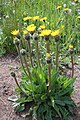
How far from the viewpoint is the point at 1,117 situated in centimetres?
271

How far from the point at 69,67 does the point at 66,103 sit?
0.80 metres

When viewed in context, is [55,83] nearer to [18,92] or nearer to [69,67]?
[18,92]

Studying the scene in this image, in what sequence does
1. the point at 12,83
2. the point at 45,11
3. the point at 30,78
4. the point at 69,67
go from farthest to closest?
the point at 45,11 < the point at 69,67 < the point at 12,83 < the point at 30,78

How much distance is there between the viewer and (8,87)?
304 centimetres

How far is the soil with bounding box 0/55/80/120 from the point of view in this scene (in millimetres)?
2721

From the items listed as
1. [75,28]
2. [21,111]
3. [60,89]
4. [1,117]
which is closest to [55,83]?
[60,89]

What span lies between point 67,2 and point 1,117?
7.44 ft

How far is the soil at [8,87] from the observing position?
2721 millimetres

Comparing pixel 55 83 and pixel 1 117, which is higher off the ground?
pixel 55 83

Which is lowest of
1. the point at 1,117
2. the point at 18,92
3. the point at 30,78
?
the point at 1,117

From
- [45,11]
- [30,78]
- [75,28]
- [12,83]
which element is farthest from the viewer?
[45,11]

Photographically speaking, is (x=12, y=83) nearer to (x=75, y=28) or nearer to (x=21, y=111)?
(x=21, y=111)

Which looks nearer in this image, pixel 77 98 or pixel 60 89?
pixel 60 89

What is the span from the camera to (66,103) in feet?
8.57
